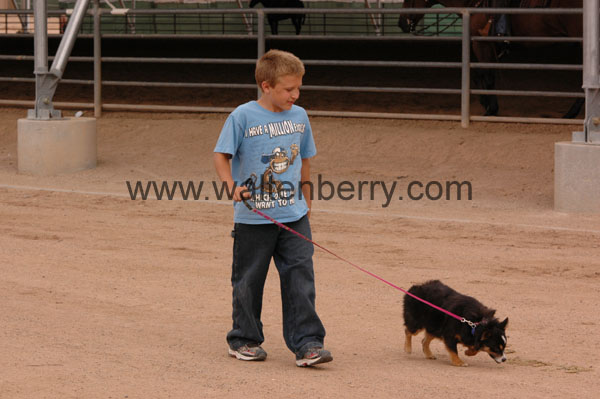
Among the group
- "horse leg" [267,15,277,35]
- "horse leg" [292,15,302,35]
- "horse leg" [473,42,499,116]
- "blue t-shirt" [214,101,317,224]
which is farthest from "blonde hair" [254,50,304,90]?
"horse leg" [292,15,302,35]

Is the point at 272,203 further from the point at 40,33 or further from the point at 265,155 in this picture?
the point at 40,33

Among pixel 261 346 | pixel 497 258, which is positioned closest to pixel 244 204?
pixel 261 346

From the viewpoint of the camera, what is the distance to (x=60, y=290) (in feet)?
19.8

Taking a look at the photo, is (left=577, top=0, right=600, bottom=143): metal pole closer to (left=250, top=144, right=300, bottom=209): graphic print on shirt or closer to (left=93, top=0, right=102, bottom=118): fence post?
(left=250, top=144, right=300, bottom=209): graphic print on shirt

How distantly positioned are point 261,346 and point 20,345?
1.18 meters

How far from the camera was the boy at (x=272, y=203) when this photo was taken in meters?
4.46

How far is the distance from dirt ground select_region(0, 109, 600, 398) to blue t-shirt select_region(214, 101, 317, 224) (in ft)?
2.43

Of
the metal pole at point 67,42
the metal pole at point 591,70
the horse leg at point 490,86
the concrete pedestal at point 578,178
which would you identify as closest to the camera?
the concrete pedestal at point 578,178

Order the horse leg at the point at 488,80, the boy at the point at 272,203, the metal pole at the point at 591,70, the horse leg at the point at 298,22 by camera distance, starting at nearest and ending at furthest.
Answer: the boy at the point at 272,203, the metal pole at the point at 591,70, the horse leg at the point at 488,80, the horse leg at the point at 298,22

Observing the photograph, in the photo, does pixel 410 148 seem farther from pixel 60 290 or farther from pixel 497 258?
pixel 60 290

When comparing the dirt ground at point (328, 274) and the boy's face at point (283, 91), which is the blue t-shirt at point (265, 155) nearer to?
the boy's face at point (283, 91)

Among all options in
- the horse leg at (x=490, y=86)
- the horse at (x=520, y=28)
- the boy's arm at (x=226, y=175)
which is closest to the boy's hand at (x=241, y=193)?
the boy's arm at (x=226, y=175)

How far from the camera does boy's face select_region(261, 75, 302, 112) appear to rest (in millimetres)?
4398

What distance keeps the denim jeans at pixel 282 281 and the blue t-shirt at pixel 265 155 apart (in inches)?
3.2
